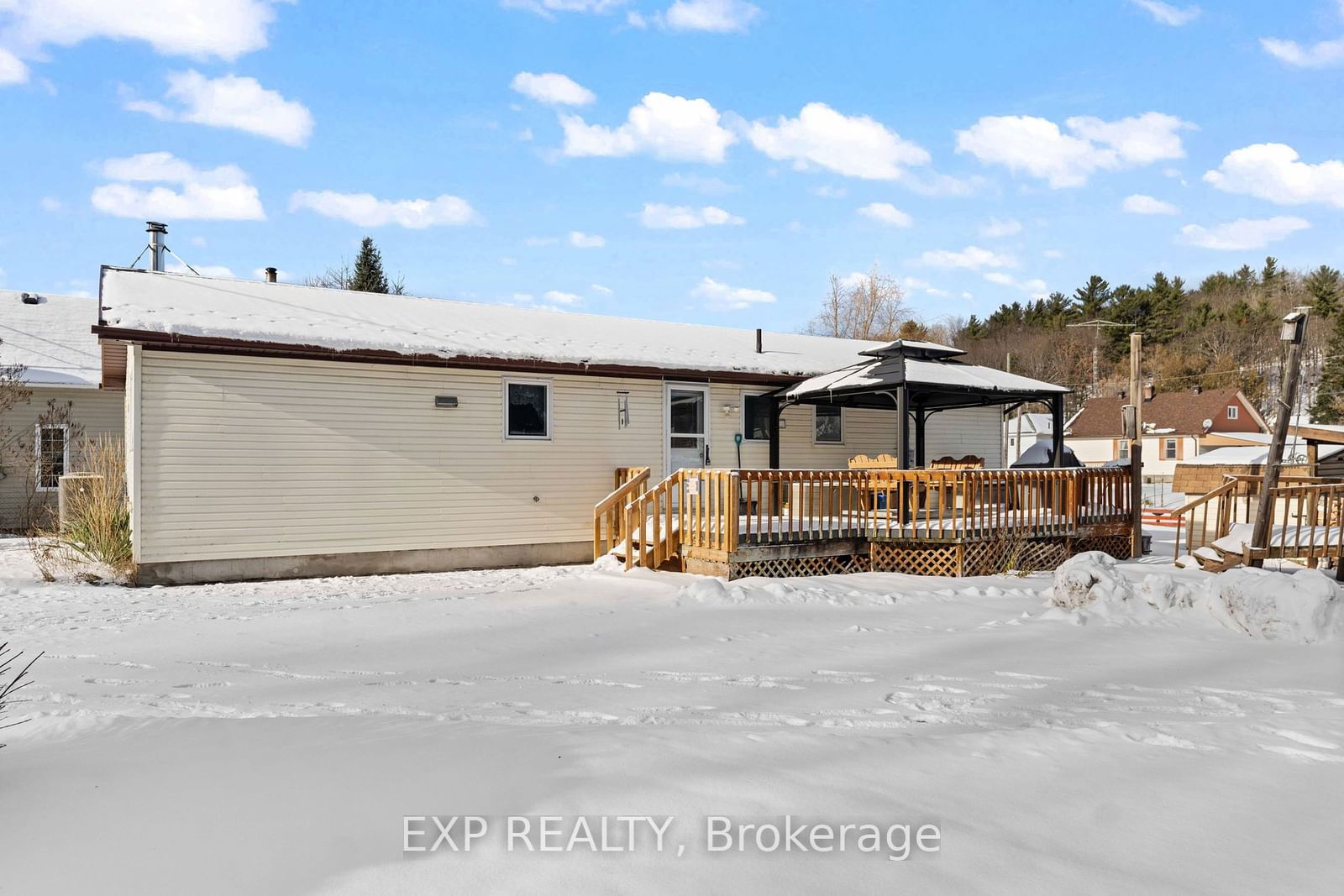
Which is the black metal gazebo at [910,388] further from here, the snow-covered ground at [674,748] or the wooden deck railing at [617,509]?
the snow-covered ground at [674,748]

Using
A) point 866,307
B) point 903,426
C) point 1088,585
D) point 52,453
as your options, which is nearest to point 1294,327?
point 903,426

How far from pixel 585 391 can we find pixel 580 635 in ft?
20.5

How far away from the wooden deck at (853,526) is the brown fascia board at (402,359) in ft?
6.52

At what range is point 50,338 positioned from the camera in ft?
A: 58.9

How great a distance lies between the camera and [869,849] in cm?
268

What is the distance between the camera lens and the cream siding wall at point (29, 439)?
1578 centimetres

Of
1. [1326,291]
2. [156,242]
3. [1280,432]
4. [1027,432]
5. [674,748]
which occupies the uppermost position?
[1326,291]

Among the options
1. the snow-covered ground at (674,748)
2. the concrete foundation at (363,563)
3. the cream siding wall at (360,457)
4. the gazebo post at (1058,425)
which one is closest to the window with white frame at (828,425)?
the cream siding wall at (360,457)

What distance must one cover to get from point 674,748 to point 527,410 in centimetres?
886

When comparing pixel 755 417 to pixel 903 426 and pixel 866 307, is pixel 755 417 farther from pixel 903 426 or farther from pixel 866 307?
pixel 866 307

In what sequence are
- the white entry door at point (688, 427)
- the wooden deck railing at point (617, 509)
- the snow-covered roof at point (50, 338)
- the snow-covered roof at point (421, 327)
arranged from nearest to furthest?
the snow-covered roof at point (421, 327), the wooden deck railing at point (617, 509), the white entry door at point (688, 427), the snow-covered roof at point (50, 338)

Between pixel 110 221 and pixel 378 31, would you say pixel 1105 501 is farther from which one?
pixel 110 221

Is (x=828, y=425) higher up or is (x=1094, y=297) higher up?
(x=1094, y=297)

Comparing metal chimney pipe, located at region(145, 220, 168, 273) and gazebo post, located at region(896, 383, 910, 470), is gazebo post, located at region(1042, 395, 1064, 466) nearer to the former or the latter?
gazebo post, located at region(896, 383, 910, 470)
